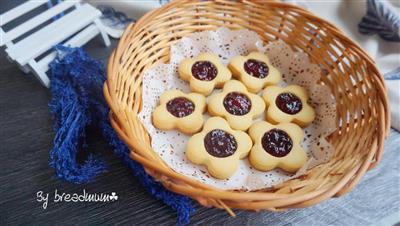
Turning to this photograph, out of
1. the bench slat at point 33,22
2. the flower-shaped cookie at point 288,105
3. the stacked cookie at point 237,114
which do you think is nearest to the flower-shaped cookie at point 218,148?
→ the stacked cookie at point 237,114

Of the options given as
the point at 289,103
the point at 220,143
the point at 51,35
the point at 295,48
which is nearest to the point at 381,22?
the point at 295,48

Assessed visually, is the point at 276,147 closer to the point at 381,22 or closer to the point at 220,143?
the point at 220,143

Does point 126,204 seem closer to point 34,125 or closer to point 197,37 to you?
point 34,125

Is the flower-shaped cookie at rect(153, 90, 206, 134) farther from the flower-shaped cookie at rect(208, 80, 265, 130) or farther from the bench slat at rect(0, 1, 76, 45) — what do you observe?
the bench slat at rect(0, 1, 76, 45)

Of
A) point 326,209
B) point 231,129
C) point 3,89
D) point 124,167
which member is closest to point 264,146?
point 231,129

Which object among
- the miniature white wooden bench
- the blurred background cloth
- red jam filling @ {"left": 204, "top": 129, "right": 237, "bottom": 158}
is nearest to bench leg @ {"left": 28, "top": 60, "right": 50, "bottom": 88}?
the miniature white wooden bench
